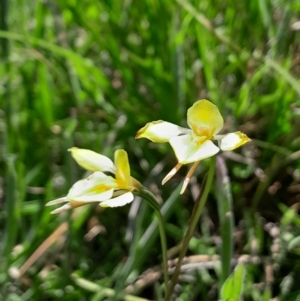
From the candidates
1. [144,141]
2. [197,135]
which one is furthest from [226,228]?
[144,141]

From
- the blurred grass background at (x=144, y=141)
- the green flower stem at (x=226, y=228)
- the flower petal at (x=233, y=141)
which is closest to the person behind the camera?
the flower petal at (x=233, y=141)

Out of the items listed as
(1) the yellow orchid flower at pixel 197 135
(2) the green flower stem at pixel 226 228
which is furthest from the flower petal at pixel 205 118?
(2) the green flower stem at pixel 226 228

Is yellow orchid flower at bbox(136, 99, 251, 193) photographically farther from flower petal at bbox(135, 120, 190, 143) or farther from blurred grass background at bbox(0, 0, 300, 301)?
blurred grass background at bbox(0, 0, 300, 301)

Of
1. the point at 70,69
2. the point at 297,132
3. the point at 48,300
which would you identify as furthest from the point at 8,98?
the point at 297,132

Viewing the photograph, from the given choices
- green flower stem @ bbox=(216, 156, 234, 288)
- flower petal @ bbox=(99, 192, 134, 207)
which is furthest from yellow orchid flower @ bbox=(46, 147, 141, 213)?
green flower stem @ bbox=(216, 156, 234, 288)

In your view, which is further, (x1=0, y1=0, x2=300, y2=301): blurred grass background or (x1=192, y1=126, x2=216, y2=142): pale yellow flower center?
(x1=0, y1=0, x2=300, y2=301): blurred grass background

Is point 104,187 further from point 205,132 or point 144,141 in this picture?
point 144,141

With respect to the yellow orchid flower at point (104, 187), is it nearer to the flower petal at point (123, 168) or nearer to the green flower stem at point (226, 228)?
the flower petal at point (123, 168)
